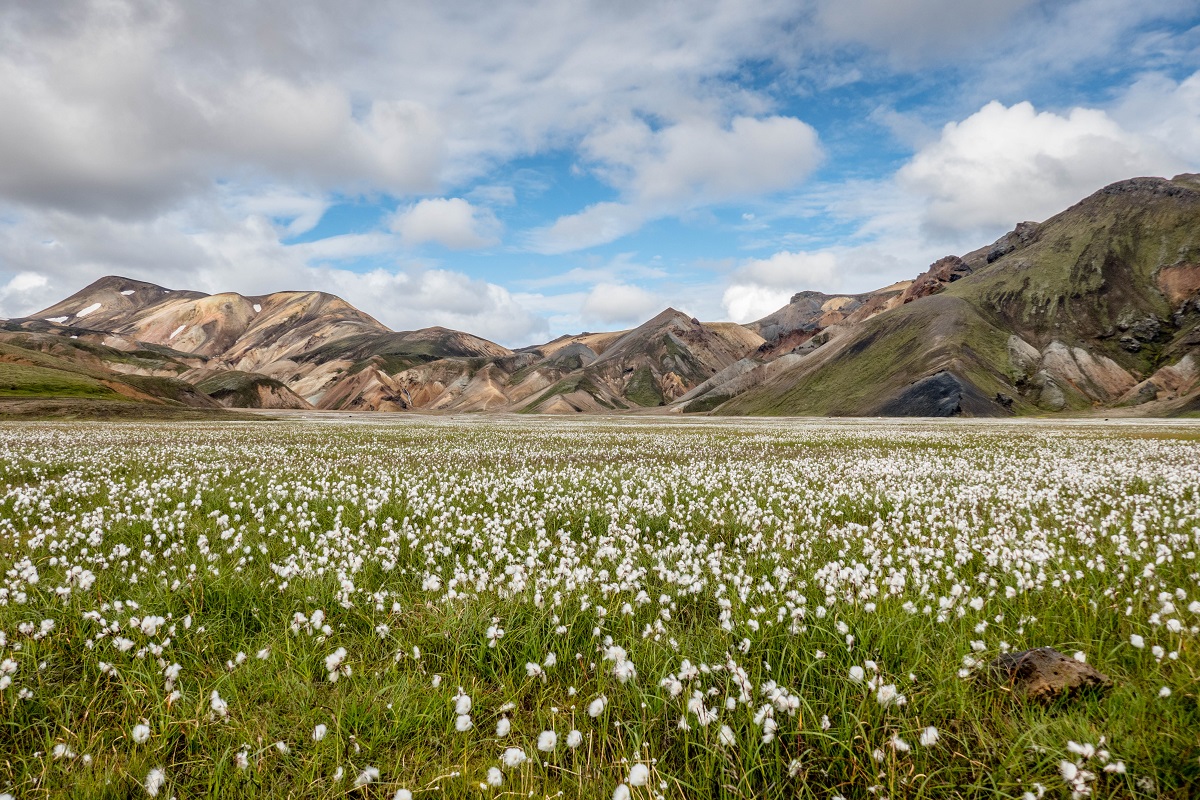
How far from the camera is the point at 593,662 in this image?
409cm

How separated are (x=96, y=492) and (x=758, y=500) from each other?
1270 centimetres

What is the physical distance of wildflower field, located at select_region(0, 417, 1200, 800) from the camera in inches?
112

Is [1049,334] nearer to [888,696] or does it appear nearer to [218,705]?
[888,696]

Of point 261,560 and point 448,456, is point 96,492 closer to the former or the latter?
point 261,560

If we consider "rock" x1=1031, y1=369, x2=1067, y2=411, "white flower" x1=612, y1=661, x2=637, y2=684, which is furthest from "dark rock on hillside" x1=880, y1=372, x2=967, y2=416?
"white flower" x1=612, y1=661, x2=637, y2=684

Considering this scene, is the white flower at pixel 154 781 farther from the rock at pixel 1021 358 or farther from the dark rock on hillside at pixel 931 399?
the rock at pixel 1021 358

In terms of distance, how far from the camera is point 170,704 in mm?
3451

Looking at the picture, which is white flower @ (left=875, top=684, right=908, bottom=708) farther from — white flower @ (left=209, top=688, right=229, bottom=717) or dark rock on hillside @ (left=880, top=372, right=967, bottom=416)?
dark rock on hillside @ (left=880, top=372, right=967, bottom=416)

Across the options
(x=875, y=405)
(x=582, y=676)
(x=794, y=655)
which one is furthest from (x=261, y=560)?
(x=875, y=405)

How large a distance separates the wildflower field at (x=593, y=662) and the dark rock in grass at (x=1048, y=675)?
92 millimetres

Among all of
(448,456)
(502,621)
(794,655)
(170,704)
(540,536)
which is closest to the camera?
(170,704)

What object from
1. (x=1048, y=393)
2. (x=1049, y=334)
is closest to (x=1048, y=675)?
(x=1048, y=393)

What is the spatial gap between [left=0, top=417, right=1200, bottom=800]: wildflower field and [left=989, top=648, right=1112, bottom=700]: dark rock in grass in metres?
0.09

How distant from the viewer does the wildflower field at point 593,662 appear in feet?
9.34
